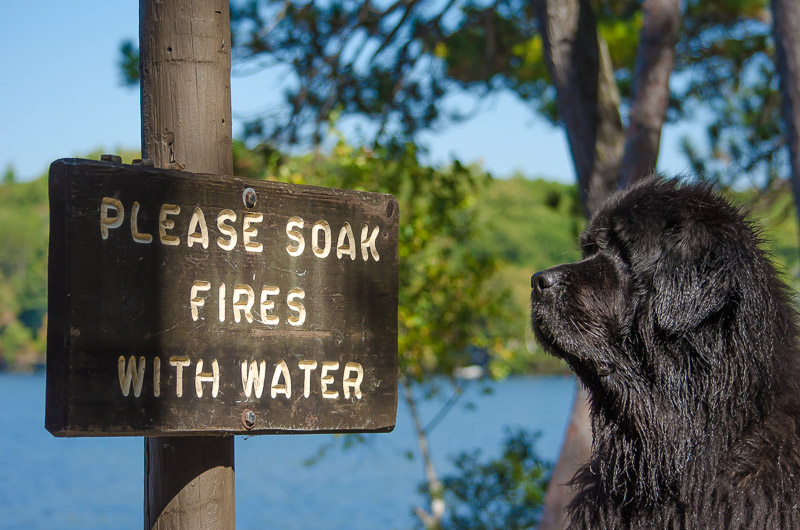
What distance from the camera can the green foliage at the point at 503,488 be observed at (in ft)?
27.2

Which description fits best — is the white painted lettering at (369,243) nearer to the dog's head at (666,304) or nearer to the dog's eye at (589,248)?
the dog's head at (666,304)

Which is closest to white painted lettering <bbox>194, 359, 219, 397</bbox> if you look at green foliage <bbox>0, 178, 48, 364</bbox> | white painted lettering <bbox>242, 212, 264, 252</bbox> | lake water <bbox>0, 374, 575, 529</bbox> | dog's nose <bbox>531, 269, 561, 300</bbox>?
white painted lettering <bbox>242, 212, 264, 252</bbox>

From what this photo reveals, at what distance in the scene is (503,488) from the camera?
28.4 ft

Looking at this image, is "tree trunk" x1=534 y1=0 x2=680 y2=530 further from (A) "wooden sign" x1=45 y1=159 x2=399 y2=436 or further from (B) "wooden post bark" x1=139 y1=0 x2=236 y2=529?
(B) "wooden post bark" x1=139 y1=0 x2=236 y2=529

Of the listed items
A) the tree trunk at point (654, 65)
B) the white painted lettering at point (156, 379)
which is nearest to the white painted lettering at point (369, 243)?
the white painted lettering at point (156, 379)

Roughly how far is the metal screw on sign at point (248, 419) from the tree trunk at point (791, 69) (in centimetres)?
470

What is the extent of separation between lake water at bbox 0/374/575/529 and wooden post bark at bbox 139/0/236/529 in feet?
30.9

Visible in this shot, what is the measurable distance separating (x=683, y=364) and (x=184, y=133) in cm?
171

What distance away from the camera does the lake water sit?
2770cm

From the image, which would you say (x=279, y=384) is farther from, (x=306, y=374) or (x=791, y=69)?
(x=791, y=69)

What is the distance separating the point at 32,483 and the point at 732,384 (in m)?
40.9

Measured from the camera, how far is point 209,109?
7.96ft

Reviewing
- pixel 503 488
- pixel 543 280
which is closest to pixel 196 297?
pixel 543 280

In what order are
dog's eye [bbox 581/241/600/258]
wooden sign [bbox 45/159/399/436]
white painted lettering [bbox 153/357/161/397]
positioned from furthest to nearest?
dog's eye [bbox 581/241/600/258], white painted lettering [bbox 153/357/161/397], wooden sign [bbox 45/159/399/436]
